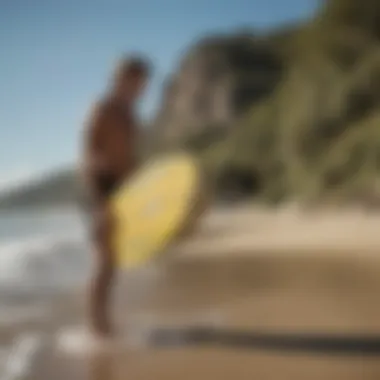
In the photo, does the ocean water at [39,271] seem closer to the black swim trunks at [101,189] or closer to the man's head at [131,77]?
the black swim trunks at [101,189]

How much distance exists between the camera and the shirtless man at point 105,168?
4.11ft

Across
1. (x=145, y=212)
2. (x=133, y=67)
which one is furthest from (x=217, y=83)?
(x=145, y=212)

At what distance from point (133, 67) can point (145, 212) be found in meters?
0.23

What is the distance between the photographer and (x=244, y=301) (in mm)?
1261

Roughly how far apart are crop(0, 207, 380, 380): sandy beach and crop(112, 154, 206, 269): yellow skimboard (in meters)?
0.03

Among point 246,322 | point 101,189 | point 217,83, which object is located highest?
point 217,83

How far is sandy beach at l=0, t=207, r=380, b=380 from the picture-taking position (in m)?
1.19

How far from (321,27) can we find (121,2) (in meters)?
0.32

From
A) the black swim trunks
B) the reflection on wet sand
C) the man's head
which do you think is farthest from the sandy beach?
the man's head

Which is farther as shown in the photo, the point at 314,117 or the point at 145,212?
the point at 314,117

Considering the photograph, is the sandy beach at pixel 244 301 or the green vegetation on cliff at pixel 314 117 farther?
the green vegetation on cliff at pixel 314 117

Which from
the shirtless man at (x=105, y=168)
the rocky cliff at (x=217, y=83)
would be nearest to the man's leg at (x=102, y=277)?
the shirtless man at (x=105, y=168)

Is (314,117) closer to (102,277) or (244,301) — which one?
(244,301)

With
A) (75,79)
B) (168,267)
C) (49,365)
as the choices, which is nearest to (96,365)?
(49,365)
